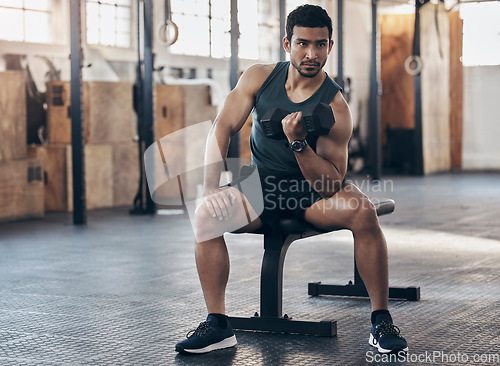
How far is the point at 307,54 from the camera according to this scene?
2561 millimetres

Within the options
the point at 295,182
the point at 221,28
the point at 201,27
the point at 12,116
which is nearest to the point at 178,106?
the point at 12,116

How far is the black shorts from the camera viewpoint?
260cm

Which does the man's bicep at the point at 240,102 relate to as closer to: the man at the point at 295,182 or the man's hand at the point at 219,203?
the man at the point at 295,182

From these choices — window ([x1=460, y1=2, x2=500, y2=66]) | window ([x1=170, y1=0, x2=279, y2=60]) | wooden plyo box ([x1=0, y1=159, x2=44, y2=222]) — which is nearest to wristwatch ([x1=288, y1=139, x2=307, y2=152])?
wooden plyo box ([x1=0, y1=159, x2=44, y2=222])

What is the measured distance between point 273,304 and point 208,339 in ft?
1.07

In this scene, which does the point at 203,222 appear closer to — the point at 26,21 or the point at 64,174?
the point at 64,174

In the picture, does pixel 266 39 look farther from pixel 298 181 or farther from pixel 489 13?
pixel 298 181

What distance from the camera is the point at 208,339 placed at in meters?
2.45

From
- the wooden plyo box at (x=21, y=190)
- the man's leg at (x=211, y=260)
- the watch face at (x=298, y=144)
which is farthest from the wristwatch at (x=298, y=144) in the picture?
the wooden plyo box at (x=21, y=190)

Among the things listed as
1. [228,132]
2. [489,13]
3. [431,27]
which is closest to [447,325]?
[228,132]

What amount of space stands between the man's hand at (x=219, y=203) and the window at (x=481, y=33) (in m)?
10.5

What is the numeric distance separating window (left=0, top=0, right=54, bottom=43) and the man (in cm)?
520

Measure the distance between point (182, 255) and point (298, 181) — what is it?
1.99 meters

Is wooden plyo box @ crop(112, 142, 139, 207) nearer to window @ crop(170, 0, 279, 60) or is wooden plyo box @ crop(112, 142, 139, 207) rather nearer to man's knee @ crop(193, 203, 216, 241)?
window @ crop(170, 0, 279, 60)
